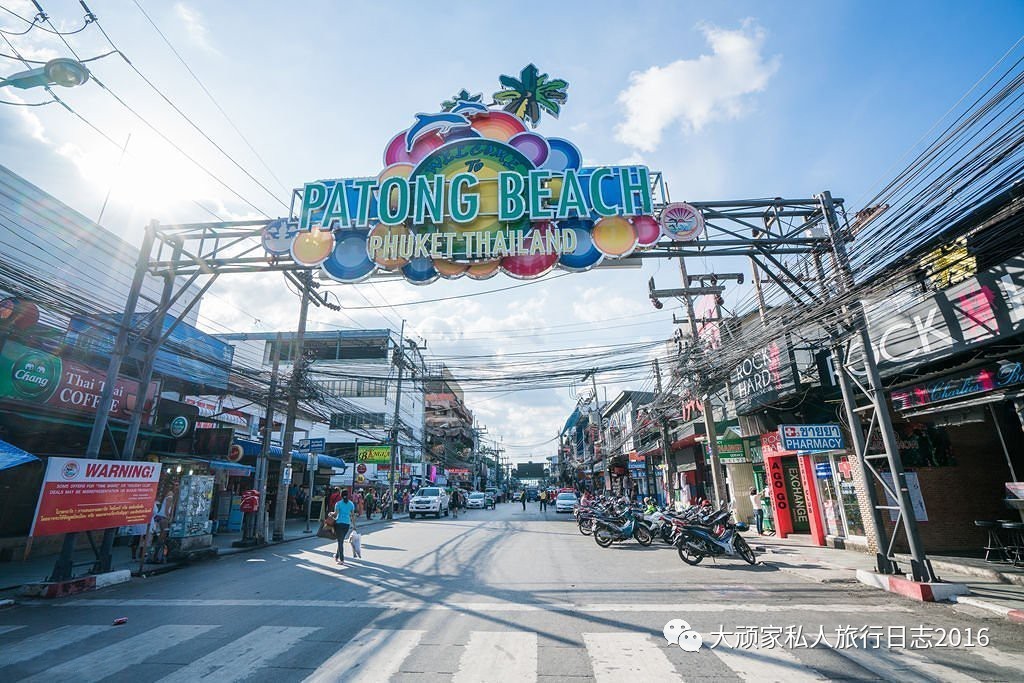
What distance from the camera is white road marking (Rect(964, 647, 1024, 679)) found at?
4.90 metres

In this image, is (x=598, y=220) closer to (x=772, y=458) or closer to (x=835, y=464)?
(x=835, y=464)

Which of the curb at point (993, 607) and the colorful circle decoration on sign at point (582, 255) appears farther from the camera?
the colorful circle decoration on sign at point (582, 255)

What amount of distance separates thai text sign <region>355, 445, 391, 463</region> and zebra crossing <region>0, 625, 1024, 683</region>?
26476 millimetres

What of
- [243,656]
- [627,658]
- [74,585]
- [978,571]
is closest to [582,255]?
[627,658]

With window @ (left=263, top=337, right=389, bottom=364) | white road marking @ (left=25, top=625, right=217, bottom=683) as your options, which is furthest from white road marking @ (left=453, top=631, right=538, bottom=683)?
window @ (left=263, top=337, right=389, bottom=364)

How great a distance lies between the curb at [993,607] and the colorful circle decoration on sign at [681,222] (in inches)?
296

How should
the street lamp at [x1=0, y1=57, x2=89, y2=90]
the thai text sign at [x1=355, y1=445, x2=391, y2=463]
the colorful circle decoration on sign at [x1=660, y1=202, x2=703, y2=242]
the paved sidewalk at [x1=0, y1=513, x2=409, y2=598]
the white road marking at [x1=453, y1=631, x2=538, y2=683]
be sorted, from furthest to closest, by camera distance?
the thai text sign at [x1=355, y1=445, x2=391, y2=463] → the paved sidewalk at [x1=0, y1=513, x2=409, y2=598] → the colorful circle decoration on sign at [x1=660, y1=202, x2=703, y2=242] → the street lamp at [x1=0, y1=57, x2=89, y2=90] → the white road marking at [x1=453, y1=631, x2=538, y2=683]

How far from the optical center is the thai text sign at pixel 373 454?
32250 millimetres

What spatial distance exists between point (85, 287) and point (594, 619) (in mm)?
19861

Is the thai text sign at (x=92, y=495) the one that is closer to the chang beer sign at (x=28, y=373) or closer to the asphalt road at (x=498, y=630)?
the asphalt road at (x=498, y=630)

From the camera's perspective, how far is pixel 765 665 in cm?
496

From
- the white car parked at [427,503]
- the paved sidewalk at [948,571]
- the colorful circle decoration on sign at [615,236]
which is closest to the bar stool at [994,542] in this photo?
the paved sidewalk at [948,571]

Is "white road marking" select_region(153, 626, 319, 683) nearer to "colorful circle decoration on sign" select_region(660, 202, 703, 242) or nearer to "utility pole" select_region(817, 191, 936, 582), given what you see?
"colorful circle decoration on sign" select_region(660, 202, 703, 242)

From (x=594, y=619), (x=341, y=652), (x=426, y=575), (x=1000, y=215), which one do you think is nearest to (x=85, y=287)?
(x=426, y=575)
